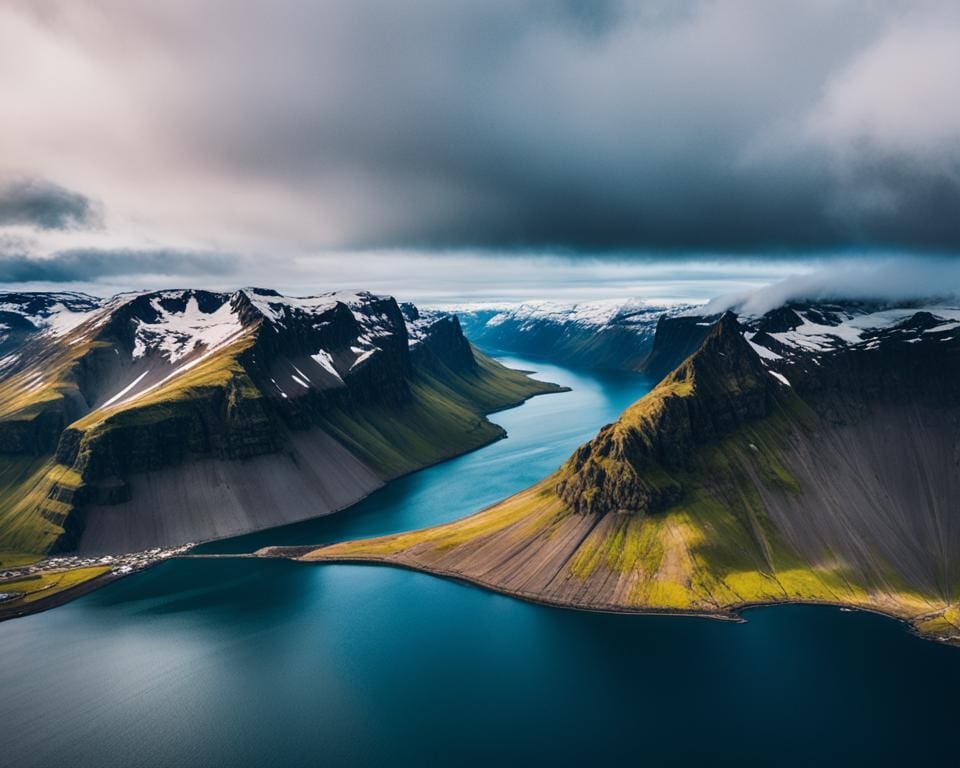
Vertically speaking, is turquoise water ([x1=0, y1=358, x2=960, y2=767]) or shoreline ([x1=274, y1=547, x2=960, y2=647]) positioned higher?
turquoise water ([x1=0, y1=358, x2=960, y2=767])

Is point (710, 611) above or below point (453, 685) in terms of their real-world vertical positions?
below

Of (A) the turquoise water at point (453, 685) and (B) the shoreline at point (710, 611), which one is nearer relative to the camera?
(A) the turquoise water at point (453, 685)

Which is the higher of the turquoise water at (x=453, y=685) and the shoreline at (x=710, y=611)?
the turquoise water at (x=453, y=685)

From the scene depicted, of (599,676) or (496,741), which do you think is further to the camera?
(599,676)

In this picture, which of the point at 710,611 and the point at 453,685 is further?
the point at 710,611

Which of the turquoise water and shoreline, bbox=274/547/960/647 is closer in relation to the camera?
the turquoise water

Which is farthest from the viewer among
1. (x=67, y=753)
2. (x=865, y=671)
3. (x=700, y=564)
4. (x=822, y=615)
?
(x=700, y=564)

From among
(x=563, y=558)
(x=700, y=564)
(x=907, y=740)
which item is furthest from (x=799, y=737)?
(x=563, y=558)

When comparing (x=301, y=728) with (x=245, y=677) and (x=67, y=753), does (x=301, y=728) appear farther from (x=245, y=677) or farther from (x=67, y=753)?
(x=67, y=753)
